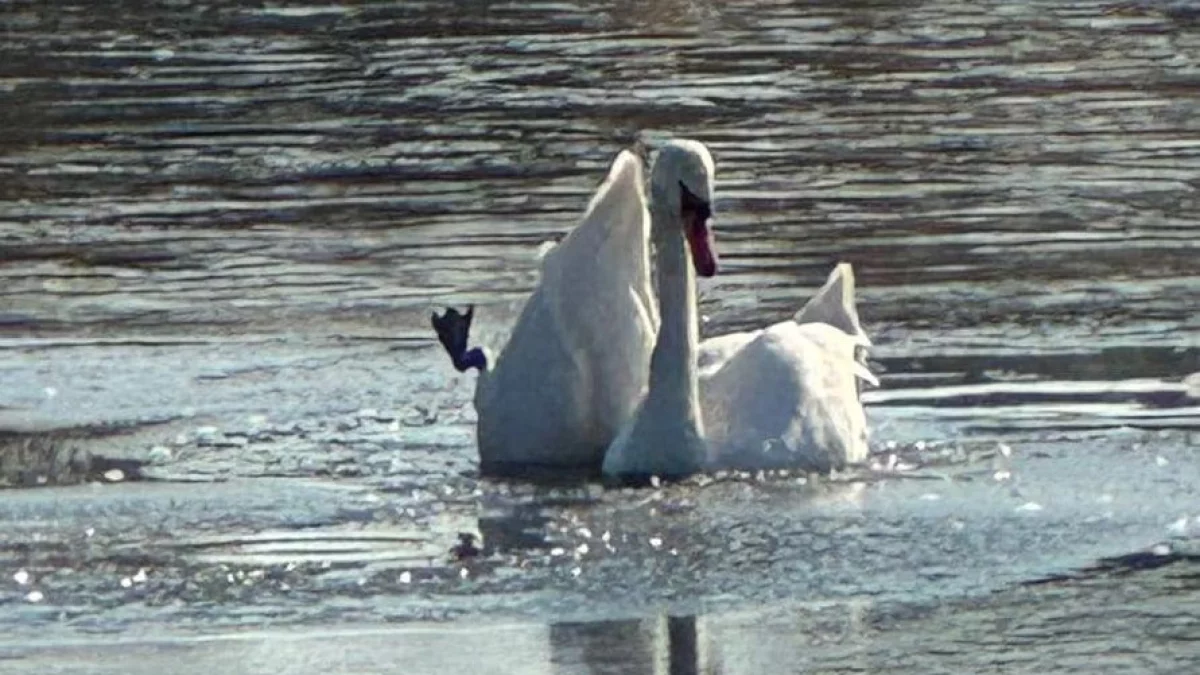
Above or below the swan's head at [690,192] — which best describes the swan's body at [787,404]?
below

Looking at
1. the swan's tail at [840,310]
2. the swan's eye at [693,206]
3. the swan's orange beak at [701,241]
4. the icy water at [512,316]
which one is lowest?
the icy water at [512,316]

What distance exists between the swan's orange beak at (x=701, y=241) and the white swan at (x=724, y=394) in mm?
40

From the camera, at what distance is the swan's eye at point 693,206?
10.8 m

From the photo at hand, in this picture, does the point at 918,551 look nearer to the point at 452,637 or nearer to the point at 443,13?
the point at 452,637

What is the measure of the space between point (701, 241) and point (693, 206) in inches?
5.2

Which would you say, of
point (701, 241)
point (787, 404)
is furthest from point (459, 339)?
point (787, 404)

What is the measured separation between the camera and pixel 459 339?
11.0 metres

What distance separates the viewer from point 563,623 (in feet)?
27.0

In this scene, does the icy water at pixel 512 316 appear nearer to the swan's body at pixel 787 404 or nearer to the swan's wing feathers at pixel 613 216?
the swan's body at pixel 787 404

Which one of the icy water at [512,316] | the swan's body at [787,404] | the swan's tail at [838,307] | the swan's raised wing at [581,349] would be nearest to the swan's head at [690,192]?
the swan's raised wing at [581,349]

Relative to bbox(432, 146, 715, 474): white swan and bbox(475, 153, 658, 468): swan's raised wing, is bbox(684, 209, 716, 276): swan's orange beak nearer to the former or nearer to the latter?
bbox(432, 146, 715, 474): white swan

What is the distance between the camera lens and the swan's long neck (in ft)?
34.3

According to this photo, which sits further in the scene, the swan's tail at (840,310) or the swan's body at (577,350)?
the swan's tail at (840,310)

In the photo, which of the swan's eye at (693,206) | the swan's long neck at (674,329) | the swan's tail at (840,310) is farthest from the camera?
the swan's tail at (840,310)
